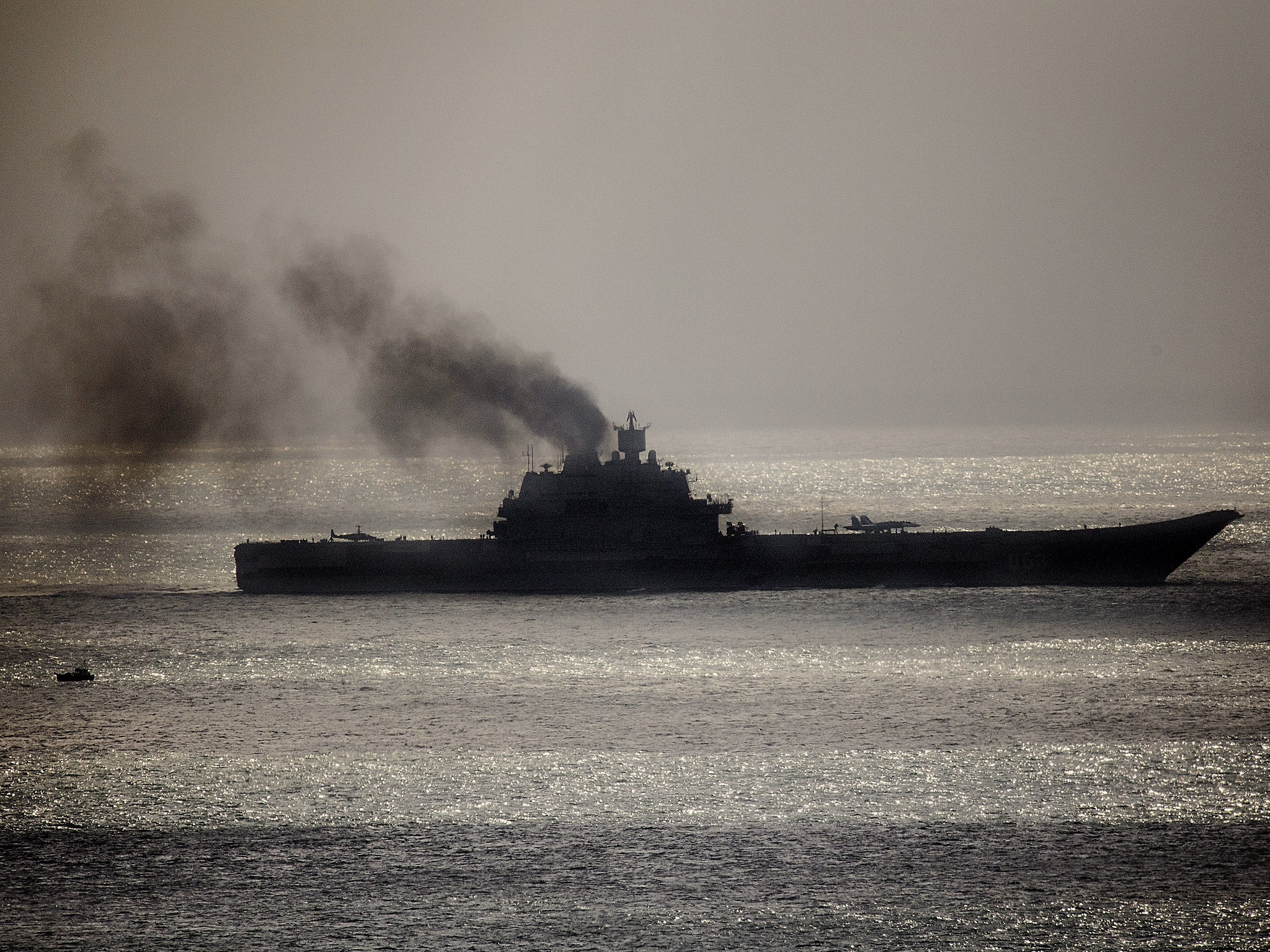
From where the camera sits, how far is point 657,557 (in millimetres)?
48188

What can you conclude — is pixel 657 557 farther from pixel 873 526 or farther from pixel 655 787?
pixel 655 787

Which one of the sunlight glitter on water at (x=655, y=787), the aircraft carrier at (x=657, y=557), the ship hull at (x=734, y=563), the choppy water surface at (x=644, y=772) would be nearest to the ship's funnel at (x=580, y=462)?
the aircraft carrier at (x=657, y=557)

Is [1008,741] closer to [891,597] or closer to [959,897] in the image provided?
[959,897]

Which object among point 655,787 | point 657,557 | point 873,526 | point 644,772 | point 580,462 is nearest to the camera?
point 655,787

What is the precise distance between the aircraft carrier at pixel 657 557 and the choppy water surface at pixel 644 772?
7.00 feet

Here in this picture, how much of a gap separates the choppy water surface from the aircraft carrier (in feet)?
7.00

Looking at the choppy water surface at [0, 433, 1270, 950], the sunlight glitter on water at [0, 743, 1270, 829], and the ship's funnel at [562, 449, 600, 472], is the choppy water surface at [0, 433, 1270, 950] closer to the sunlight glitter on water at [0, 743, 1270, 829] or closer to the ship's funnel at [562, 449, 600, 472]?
the sunlight glitter on water at [0, 743, 1270, 829]

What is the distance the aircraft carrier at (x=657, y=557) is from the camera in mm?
48125

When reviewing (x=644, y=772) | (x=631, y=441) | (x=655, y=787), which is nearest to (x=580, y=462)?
(x=631, y=441)

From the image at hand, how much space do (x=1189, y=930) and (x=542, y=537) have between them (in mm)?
35152

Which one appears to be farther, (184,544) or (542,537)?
(184,544)

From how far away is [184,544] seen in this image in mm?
75000

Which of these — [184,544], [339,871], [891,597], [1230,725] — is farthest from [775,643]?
[184,544]

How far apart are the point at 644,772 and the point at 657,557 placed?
1011 inches
